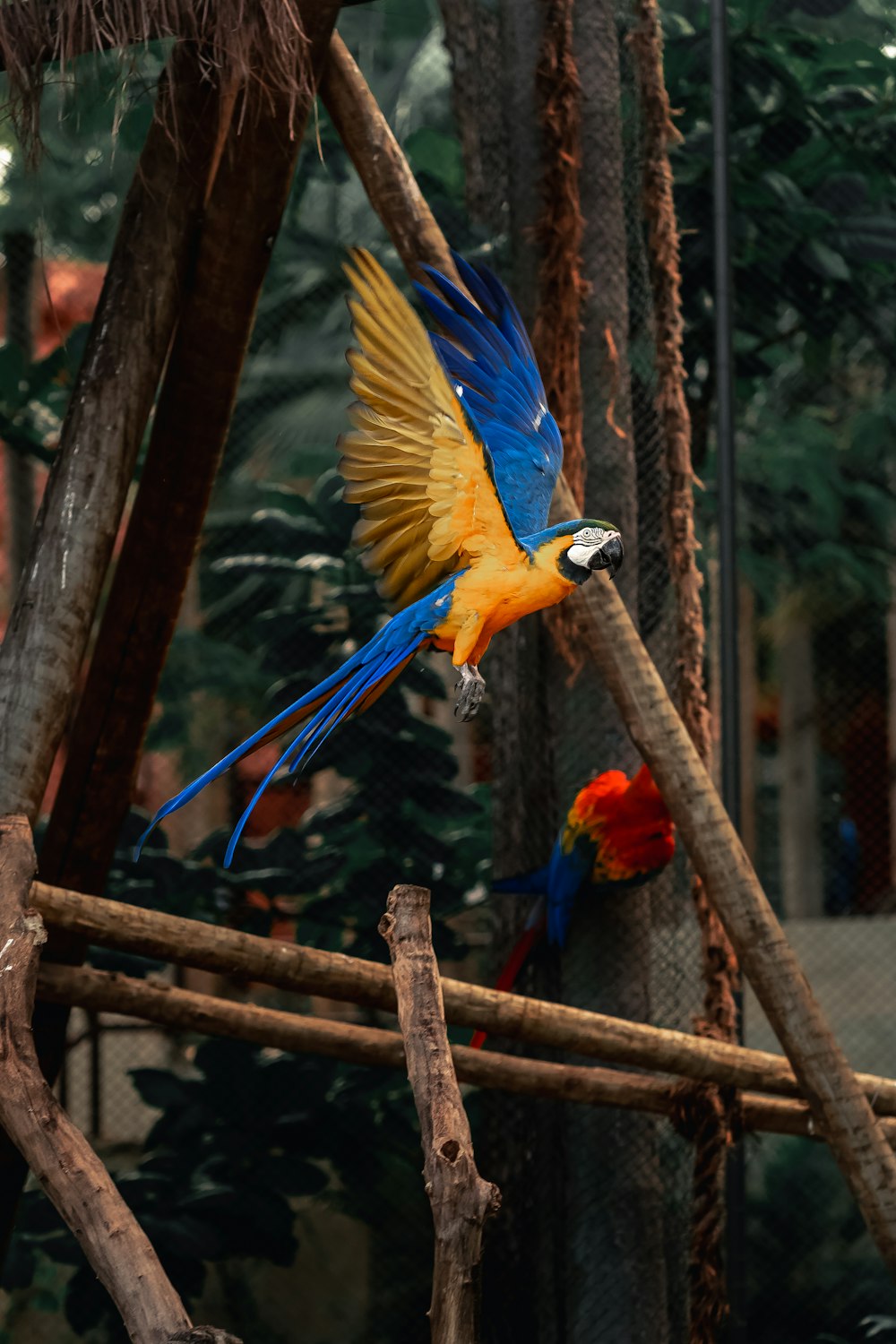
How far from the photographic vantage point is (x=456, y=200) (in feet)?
9.89

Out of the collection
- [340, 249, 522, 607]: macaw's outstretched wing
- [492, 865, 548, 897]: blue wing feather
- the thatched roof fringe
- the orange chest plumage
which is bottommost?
the orange chest plumage

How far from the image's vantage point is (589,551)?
1252 millimetres

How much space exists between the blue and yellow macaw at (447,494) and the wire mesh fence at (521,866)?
0.63 m

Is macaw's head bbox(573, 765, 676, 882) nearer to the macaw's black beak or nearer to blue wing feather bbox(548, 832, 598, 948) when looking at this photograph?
blue wing feather bbox(548, 832, 598, 948)

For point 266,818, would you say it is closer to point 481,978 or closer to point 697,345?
point 481,978

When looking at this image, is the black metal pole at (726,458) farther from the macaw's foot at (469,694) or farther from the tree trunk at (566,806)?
the macaw's foot at (469,694)

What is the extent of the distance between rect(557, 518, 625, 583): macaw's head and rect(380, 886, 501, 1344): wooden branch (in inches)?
13.0

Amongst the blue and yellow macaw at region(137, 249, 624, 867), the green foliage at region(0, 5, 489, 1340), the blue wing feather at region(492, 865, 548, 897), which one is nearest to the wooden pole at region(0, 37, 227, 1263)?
the blue and yellow macaw at region(137, 249, 624, 867)

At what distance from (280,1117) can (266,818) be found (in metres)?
2.64

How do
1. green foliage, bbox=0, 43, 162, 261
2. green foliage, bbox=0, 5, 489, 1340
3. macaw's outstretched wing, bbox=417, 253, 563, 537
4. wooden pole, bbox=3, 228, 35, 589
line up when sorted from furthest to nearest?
1. wooden pole, bbox=3, 228, 35, 589
2. green foliage, bbox=0, 43, 162, 261
3. green foliage, bbox=0, 5, 489, 1340
4. macaw's outstretched wing, bbox=417, 253, 563, 537

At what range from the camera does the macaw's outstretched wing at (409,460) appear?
1.35 m

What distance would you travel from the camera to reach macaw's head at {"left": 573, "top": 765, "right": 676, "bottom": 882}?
2.01m

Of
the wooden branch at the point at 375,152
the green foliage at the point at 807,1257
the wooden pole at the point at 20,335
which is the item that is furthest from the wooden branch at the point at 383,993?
the wooden pole at the point at 20,335

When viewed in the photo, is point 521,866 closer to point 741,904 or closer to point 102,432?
point 741,904
